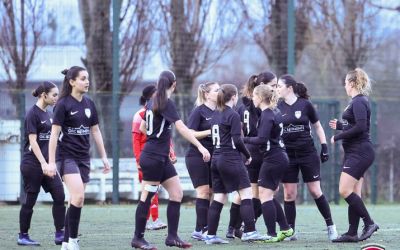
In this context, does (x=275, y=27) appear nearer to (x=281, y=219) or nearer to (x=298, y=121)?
(x=298, y=121)

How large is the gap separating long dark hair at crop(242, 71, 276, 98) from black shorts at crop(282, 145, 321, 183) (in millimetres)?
852

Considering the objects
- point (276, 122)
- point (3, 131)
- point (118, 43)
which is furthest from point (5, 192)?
point (276, 122)

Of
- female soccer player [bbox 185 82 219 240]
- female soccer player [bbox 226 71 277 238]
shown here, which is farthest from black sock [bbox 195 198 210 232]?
female soccer player [bbox 226 71 277 238]

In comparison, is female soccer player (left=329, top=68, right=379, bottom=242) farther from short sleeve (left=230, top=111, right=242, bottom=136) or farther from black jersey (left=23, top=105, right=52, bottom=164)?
black jersey (left=23, top=105, right=52, bottom=164)

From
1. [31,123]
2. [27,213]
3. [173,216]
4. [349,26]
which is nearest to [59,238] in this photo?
[27,213]

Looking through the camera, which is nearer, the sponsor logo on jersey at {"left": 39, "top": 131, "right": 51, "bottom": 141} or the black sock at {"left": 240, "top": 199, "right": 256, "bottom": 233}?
the black sock at {"left": 240, "top": 199, "right": 256, "bottom": 233}

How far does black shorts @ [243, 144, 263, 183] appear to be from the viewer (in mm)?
11383

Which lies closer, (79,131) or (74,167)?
(74,167)

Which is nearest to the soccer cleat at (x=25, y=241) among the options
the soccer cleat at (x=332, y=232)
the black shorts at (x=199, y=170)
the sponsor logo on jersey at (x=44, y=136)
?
the sponsor logo on jersey at (x=44, y=136)

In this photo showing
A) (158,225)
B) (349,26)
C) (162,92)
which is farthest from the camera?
(349,26)

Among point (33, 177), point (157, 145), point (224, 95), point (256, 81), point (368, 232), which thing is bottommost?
point (368, 232)

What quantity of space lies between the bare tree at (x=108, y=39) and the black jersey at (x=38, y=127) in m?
10.0

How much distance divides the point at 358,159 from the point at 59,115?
135 inches

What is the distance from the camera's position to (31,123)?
1096cm
